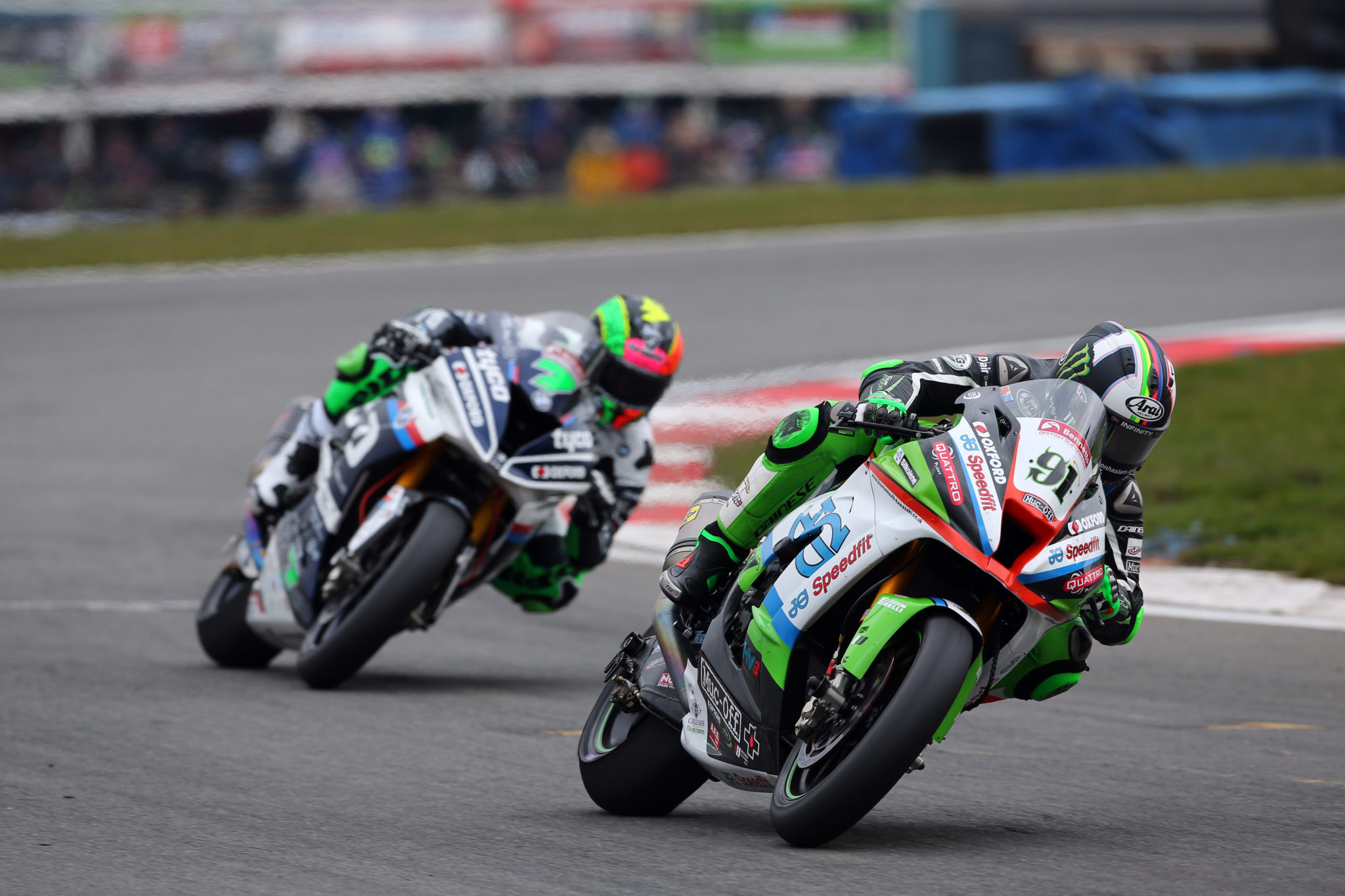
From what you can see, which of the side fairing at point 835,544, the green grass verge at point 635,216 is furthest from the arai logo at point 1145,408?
the green grass verge at point 635,216

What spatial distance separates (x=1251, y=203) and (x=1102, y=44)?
64.1 ft

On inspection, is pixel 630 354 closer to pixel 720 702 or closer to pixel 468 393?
pixel 468 393

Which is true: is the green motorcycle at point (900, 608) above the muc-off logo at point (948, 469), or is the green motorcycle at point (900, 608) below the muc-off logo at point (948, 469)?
below

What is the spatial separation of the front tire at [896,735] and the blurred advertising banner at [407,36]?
2720cm

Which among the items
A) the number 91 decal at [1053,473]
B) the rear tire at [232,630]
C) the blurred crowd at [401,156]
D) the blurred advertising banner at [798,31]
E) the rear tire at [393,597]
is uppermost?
the number 91 decal at [1053,473]

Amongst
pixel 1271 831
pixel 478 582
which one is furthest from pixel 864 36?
pixel 1271 831

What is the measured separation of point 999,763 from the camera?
5.39 metres

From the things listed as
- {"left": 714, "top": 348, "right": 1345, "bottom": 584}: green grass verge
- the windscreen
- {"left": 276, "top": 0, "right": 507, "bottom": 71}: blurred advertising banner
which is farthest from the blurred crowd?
the windscreen

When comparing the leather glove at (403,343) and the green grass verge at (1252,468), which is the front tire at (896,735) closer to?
the leather glove at (403,343)

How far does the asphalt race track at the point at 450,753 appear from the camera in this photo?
4.10m

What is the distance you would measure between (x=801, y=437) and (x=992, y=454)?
59cm

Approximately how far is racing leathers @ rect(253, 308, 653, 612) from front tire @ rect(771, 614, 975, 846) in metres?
2.76

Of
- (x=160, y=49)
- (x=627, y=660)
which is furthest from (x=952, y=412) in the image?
(x=160, y=49)

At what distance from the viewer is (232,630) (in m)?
7.00
